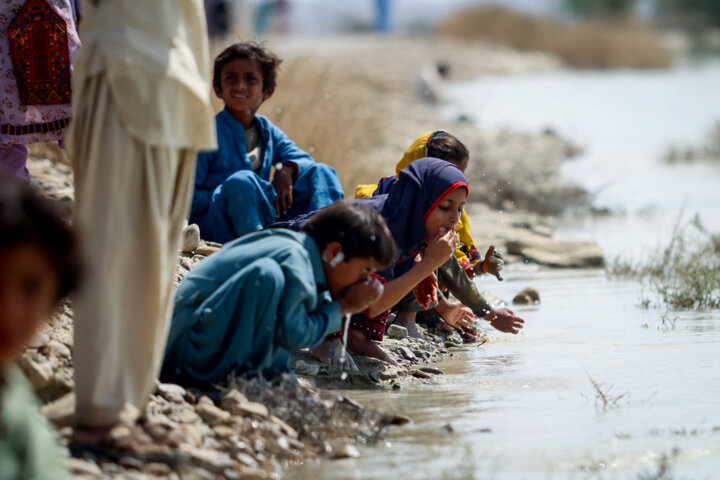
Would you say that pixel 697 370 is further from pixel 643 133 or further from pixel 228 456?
pixel 643 133

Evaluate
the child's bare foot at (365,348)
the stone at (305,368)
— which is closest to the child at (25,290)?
the stone at (305,368)

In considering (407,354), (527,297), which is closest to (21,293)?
(407,354)

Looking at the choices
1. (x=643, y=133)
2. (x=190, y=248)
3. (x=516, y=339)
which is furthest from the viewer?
(x=643, y=133)

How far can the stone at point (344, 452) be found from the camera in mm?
3511

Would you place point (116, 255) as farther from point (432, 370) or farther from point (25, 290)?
point (432, 370)

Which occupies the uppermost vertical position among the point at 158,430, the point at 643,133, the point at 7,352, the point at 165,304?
the point at 7,352

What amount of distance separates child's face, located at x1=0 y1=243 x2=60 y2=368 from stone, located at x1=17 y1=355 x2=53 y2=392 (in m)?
1.46

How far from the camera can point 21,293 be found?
7.02ft

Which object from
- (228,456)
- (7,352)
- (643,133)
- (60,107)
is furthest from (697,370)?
(643,133)

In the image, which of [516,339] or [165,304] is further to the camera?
[516,339]

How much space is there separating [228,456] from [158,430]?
27 centimetres

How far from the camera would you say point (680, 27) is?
80438 millimetres

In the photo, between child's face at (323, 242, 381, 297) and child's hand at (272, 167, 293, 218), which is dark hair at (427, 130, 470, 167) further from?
child's face at (323, 242, 381, 297)

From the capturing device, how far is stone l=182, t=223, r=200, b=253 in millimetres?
5270
